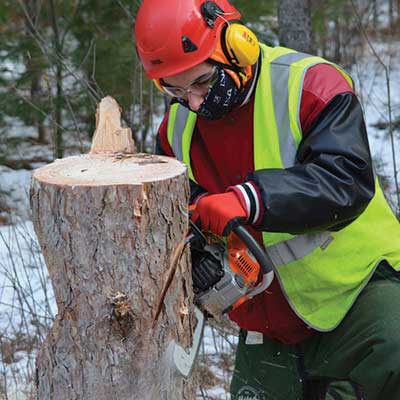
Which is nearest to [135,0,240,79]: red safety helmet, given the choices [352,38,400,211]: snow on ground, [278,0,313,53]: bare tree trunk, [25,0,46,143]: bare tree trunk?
[278,0,313,53]: bare tree trunk

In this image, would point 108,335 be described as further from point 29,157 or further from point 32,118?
point 29,157

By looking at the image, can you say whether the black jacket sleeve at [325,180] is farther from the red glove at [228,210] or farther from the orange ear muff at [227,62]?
the orange ear muff at [227,62]

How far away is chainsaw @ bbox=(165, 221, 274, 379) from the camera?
2230 mm

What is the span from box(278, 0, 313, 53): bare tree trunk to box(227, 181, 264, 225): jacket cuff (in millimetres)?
3210

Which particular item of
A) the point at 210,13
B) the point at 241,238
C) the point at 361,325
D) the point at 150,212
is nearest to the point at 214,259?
the point at 241,238

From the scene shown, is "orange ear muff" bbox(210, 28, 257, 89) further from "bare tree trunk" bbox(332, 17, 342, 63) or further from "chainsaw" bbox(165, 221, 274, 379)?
"bare tree trunk" bbox(332, 17, 342, 63)

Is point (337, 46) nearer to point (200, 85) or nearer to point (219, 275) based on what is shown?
point (200, 85)

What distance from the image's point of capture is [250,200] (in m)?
2.27

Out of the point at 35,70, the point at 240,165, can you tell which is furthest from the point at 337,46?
the point at 240,165

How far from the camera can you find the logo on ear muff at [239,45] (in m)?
2.49

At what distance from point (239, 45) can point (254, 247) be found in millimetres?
714

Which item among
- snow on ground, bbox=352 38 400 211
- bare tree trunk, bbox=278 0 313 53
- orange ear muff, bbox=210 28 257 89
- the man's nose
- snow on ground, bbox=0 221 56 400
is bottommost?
snow on ground, bbox=0 221 56 400

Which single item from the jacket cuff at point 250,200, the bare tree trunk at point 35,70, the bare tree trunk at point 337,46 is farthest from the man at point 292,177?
the bare tree trunk at point 337,46

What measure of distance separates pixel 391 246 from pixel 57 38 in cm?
498
